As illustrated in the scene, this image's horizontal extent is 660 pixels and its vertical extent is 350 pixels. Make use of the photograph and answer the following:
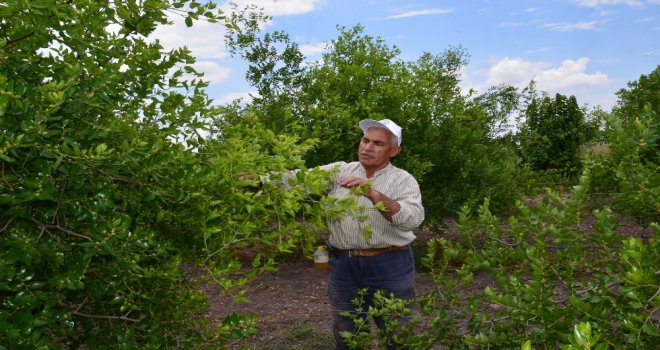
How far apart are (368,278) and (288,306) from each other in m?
4.18

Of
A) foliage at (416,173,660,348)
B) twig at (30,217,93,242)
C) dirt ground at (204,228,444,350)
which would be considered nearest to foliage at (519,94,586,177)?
dirt ground at (204,228,444,350)

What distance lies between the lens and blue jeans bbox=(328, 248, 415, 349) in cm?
516

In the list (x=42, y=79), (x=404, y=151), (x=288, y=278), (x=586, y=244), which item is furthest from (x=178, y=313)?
(x=288, y=278)

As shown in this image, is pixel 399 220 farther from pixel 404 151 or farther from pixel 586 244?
pixel 404 151

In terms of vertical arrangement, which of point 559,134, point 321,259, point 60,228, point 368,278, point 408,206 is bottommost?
point 321,259

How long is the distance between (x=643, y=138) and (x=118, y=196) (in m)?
2.54

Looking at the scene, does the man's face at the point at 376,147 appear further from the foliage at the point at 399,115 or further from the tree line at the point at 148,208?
the foliage at the point at 399,115

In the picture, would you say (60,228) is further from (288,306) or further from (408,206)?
(288,306)

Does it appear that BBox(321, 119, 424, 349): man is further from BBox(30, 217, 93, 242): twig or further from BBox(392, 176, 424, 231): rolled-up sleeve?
BBox(30, 217, 93, 242): twig

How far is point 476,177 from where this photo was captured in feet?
35.3

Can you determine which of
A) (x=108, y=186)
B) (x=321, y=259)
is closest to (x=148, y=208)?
(x=108, y=186)

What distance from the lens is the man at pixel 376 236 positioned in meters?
5.11

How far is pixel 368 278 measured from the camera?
5207mm

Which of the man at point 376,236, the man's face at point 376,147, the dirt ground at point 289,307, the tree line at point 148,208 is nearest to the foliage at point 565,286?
the tree line at point 148,208
